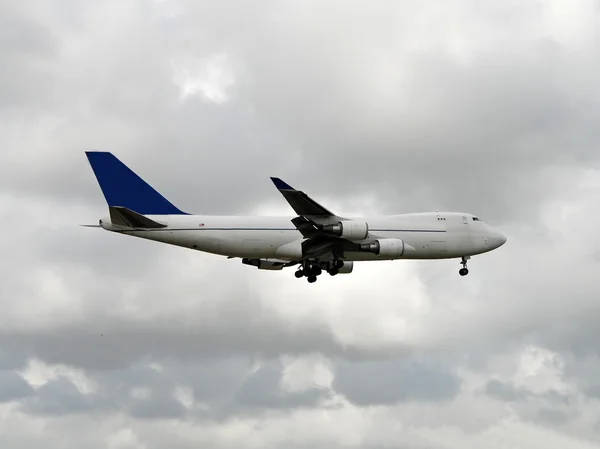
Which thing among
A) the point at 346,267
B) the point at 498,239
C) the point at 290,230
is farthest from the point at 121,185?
the point at 498,239

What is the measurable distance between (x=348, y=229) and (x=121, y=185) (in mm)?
16527

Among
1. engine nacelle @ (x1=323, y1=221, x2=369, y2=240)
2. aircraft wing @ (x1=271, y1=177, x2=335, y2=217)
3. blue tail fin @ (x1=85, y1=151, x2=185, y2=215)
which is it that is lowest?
engine nacelle @ (x1=323, y1=221, x2=369, y2=240)

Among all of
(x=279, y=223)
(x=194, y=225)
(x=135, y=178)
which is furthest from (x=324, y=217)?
(x=135, y=178)

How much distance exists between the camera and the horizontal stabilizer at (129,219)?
67312 millimetres

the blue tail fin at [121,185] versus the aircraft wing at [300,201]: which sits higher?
the blue tail fin at [121,185]

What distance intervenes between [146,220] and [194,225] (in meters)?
3.50

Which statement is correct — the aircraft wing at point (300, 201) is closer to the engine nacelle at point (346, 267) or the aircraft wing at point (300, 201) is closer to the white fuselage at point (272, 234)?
the white fuselage at point (272, 234)

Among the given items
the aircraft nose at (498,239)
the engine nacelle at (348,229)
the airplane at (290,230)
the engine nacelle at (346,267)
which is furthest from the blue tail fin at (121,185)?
the aircraft nose at (498,239)

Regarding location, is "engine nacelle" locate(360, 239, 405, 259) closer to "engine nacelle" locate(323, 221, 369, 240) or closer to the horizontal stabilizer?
"engine nacelle" locate(323, 221, 369, 240)

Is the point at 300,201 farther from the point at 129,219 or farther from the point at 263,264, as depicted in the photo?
the point at 263,264

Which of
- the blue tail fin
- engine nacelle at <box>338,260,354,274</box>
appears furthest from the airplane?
engine nacelle at <box>338,260,354,274</box>

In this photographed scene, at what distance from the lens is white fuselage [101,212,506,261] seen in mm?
70438

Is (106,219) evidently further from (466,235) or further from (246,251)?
(466,235)

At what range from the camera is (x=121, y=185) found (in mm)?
73500
